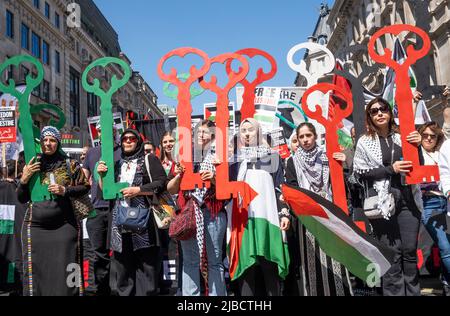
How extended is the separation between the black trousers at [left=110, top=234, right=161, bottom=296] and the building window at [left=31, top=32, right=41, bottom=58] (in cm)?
3526

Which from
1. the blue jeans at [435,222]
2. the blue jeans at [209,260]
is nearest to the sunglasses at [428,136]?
the blue jeans at [435,222]

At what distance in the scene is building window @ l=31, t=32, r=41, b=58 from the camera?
116ft

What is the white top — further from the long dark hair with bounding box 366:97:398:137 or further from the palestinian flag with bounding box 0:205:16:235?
the palestinian flag with bounding box 0:205:16:235

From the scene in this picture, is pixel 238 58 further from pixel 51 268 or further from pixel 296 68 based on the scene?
pixel 51 268

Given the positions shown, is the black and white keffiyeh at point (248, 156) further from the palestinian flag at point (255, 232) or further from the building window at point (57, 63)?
the building window at point (57, 63)

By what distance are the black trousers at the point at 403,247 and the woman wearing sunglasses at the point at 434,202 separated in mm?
921

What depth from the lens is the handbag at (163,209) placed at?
13.5 ft

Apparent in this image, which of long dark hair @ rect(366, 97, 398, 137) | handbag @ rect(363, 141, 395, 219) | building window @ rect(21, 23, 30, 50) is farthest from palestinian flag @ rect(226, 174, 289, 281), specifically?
building window @ rect(21, 23, 30, 50)

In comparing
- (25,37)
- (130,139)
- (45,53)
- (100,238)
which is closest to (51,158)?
(130,139)

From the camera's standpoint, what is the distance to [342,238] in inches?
125

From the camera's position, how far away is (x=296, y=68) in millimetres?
4203

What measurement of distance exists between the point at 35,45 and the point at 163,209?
119 feet

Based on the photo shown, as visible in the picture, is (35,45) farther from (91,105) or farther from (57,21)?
(91,105)
